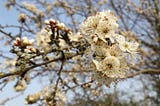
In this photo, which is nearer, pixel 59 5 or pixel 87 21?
pixel 87 21

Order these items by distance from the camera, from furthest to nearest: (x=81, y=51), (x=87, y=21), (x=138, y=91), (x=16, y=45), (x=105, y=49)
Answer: (x=138, y=91)
(x=16, y=45)
(x=81, y=51)
(x=87, y=21)
(x=105, y=49)

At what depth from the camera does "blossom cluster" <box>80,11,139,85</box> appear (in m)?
1.83

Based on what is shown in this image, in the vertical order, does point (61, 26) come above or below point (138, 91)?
Result: above

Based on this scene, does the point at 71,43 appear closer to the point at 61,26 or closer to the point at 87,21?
the point at 61,26

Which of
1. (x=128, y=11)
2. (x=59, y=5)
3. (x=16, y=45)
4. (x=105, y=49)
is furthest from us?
(x=128, y=11)

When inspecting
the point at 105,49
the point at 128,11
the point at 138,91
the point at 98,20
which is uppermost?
the point at 98,20

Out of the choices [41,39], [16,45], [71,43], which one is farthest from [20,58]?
[41,39]

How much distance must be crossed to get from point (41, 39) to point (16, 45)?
1.45 m

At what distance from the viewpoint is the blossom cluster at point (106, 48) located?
72.0 inches

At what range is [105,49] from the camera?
182cm

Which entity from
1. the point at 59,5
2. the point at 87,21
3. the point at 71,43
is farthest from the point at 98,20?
the point at 59,5

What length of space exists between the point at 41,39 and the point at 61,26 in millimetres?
1391

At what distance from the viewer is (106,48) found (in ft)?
6.00

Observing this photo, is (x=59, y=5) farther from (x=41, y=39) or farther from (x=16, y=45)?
(x=16, y=45)
